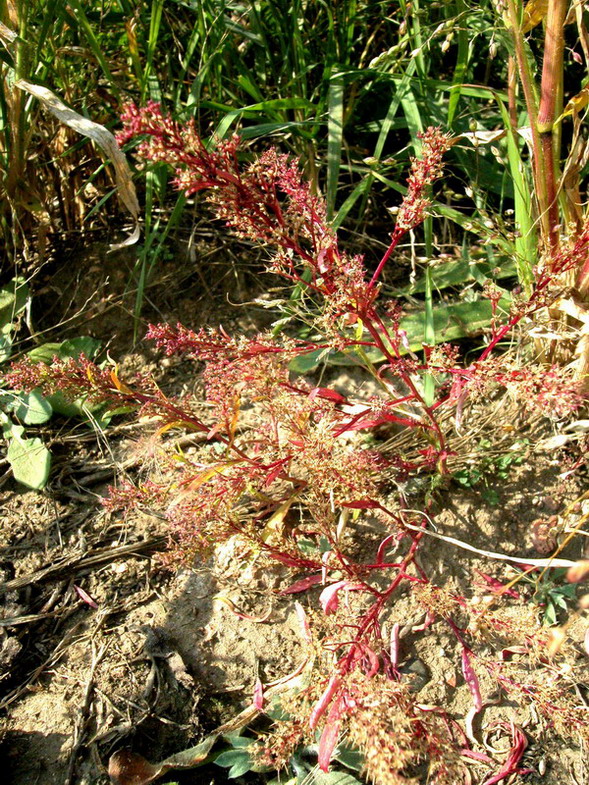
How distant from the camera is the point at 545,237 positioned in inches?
74.0

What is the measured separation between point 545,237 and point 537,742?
1238 mm

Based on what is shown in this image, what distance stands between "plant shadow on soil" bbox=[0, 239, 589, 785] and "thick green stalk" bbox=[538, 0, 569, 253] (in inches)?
25.8

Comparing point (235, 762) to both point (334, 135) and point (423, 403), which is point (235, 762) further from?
point (334, 135)

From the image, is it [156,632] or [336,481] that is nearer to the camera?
[336,481]

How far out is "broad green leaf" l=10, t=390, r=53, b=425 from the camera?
229 cm

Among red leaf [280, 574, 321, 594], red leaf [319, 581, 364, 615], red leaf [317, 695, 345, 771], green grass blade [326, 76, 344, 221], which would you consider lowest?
red leaf [280, 574, 321, 594]

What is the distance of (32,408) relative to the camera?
231cm

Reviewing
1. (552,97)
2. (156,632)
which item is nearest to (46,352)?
(156,632)

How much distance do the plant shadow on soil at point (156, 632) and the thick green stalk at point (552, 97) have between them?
657mm

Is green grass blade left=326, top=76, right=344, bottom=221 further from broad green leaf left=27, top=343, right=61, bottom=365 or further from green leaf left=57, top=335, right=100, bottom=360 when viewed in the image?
broad green leaf left=27, top=343, right=61, bottom=365

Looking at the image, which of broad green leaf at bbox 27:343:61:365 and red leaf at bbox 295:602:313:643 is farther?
broad green leaf at bbox 27:343:61:365

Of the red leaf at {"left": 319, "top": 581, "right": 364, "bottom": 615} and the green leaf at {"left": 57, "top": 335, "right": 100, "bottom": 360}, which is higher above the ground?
the green leaf at {"left": 57, "top": 335, "right": 100, "bottom": 360}

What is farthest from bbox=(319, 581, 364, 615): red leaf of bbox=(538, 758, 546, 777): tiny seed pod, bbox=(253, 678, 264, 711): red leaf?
bbox=(538, 758, 546, 777): tiny seed pod

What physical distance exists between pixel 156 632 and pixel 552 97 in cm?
166
